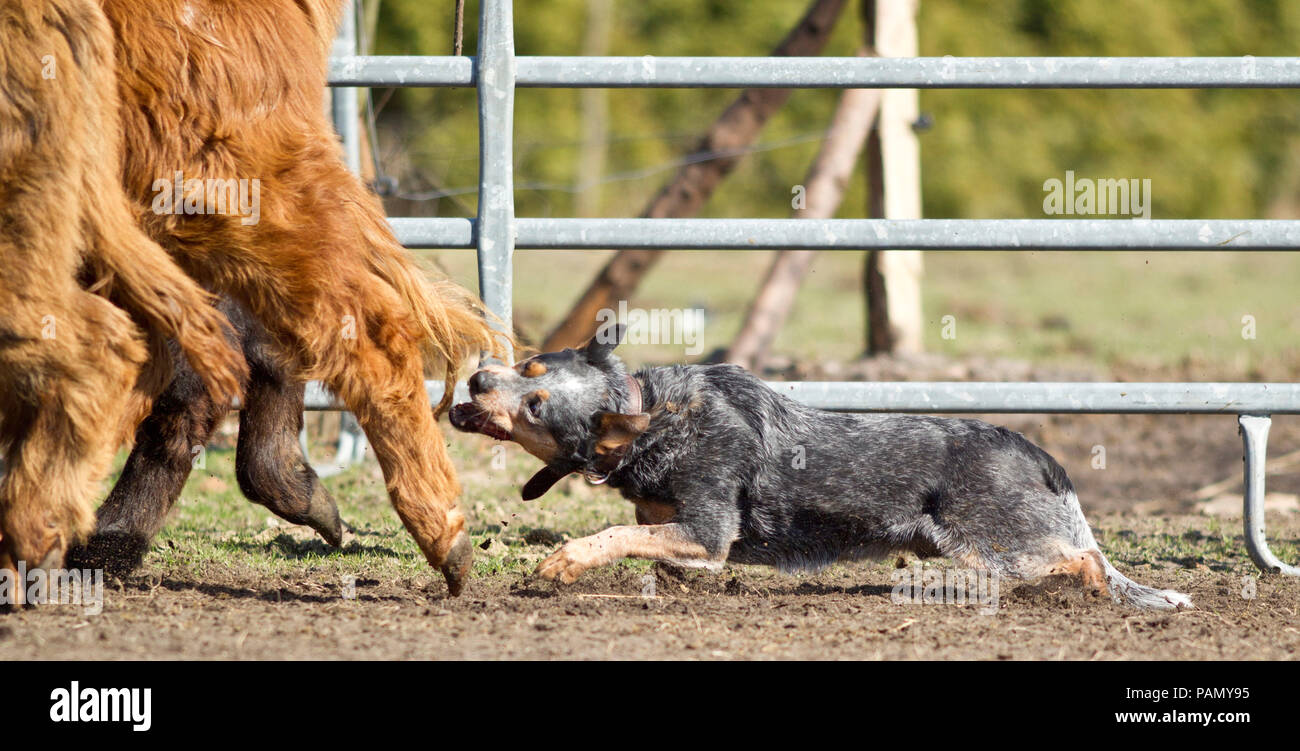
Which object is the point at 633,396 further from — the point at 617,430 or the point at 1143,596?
the point at 1143,596

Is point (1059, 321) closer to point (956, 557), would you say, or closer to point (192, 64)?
point (956, 557)

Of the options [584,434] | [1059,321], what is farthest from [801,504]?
[1059,321]

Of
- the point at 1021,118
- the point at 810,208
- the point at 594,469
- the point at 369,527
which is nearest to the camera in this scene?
the point at 594,469

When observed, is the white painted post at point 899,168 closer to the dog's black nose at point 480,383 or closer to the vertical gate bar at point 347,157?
the vertical gate bar at point 347,157

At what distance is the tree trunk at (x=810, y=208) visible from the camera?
7465 mm

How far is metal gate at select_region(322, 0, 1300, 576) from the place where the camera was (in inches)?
167

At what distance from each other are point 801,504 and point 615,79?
4.89 feet

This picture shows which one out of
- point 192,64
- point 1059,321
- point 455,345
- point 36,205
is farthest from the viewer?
point 1059,321

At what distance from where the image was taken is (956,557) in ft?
12.9

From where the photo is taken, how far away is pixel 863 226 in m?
4.31

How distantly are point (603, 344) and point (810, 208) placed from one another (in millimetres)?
3500

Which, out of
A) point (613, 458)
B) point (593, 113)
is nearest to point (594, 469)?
point (613, 458)

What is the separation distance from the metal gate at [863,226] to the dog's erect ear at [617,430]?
55 centimetres

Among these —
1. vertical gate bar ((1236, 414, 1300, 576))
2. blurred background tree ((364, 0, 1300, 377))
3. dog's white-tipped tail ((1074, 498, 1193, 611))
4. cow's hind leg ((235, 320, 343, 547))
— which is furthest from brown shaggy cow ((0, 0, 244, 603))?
blurred background tree ((364, 0, 1300, 377))
